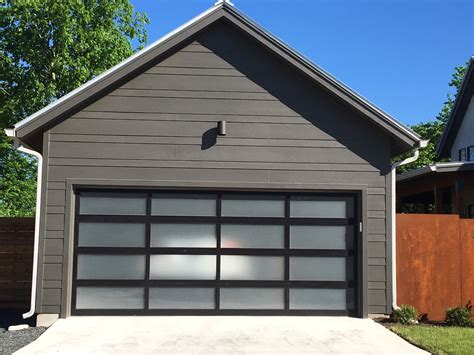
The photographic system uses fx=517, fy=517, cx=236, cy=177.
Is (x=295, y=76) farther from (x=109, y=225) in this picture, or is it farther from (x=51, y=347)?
(x=51, y=347)

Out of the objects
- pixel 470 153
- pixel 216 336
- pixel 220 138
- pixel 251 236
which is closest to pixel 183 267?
pixel 251 236

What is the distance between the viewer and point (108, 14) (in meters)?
22.7

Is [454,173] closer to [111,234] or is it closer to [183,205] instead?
[183,205]

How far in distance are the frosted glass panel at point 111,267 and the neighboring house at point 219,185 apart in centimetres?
2

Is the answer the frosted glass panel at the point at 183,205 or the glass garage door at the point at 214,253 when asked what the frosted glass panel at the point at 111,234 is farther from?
the frosted glass panel at the point at 183,205

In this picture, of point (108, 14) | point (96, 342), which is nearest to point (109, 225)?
point (96, 342)

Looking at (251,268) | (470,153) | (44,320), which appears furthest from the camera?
(470,153)

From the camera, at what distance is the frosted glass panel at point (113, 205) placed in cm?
887

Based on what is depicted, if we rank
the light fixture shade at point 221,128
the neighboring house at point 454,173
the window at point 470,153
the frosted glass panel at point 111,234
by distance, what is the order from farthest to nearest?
the window at point 470,153, the neighboring house at point 454,173, the light fixture shade at point 221,128, the frosted glass panel at point 111,234

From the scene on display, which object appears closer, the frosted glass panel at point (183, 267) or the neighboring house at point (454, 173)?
the frosted glass panel at point (183, 267)

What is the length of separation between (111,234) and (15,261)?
2.90 m

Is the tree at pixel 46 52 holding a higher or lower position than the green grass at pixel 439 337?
higher

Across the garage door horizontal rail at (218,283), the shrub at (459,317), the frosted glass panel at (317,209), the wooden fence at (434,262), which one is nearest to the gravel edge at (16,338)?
the garage door horizontal rail at (218,283)

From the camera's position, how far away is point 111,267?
8.77m
